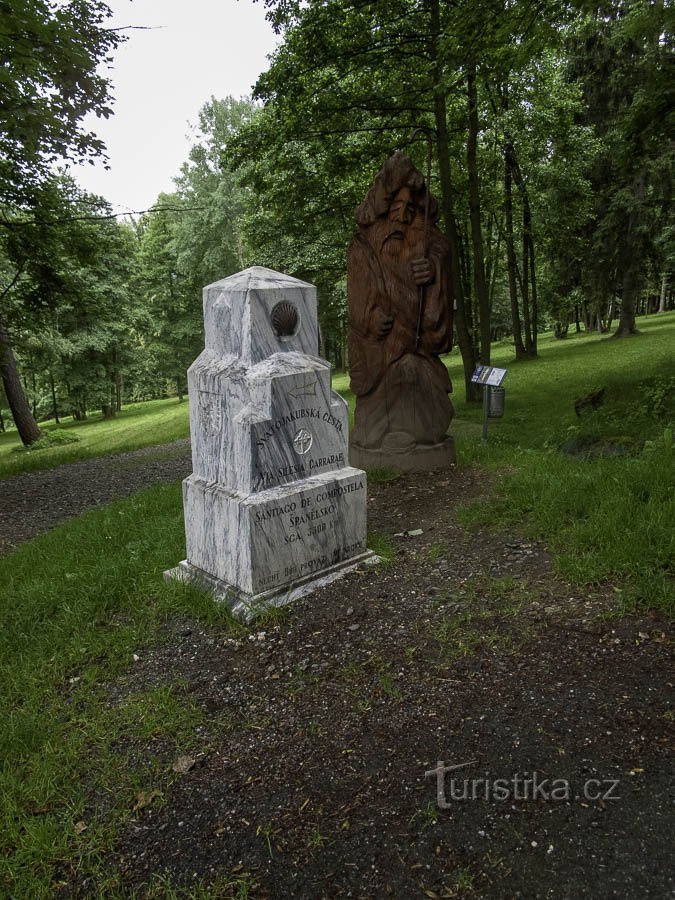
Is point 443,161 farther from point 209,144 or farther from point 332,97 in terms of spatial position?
point 209,144

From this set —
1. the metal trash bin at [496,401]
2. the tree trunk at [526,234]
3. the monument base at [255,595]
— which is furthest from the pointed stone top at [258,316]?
the tree trunk at [526,234]

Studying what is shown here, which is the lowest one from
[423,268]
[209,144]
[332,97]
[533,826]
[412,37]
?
[533,826]

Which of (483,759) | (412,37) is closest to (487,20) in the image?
(412,37)

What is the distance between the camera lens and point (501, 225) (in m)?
18.6

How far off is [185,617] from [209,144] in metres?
28.2

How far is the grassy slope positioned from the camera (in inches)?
96.5

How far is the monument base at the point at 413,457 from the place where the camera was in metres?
7.15

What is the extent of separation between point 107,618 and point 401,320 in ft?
16.0

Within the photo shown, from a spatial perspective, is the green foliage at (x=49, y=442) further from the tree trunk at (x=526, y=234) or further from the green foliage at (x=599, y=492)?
the tree trunk at (x=526, y=234)

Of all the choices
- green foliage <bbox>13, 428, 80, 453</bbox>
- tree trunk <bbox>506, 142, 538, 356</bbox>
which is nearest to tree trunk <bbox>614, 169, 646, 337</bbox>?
tree trunk <bbox>506, 142, 538, 356</bbox>

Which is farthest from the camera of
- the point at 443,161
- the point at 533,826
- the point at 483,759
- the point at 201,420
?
the point at 443,161

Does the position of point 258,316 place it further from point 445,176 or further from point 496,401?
point 445,176

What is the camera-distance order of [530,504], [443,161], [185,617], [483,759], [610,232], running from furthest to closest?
[610,232] → [443,161] → [530,504] → [185,617] → [483,759]

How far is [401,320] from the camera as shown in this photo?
23.9 ft
